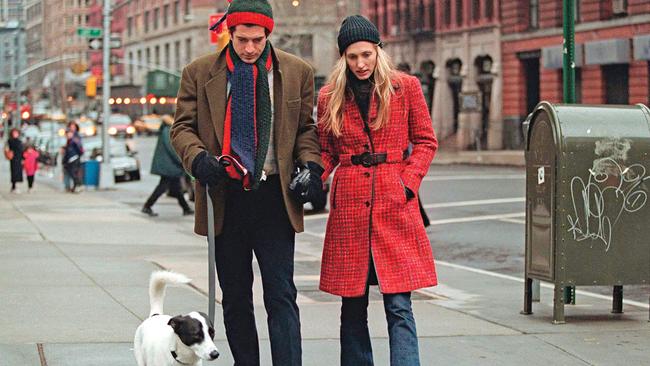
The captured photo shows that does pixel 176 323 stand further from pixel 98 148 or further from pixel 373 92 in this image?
pixel 98 148

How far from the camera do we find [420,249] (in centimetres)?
637

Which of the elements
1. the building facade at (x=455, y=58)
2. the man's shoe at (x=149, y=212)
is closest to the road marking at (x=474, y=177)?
the man's shoe at (x=149, y=212)

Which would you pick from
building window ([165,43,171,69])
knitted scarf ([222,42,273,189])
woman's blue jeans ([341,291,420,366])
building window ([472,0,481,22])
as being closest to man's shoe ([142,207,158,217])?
woman's blue jeans ([341,291,420,366])

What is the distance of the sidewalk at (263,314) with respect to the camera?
25.5 feet

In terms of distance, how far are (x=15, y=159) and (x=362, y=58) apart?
27908 millimetres

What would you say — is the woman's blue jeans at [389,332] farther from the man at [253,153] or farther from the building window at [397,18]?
the building window at [397,18]

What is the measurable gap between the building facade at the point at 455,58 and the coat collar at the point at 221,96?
48.4 meters

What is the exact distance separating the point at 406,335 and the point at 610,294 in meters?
5.82

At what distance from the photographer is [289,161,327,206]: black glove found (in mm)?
5934

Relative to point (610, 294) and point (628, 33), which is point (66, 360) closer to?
point (610, 294)

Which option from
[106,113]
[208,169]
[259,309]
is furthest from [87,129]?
[208,169]

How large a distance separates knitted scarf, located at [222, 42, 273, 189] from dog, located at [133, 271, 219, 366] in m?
0.68

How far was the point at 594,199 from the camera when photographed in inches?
363

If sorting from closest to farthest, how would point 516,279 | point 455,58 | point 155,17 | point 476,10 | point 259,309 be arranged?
point 259,309
point 516,279
point 476,10
point 455,58
point 155,17
